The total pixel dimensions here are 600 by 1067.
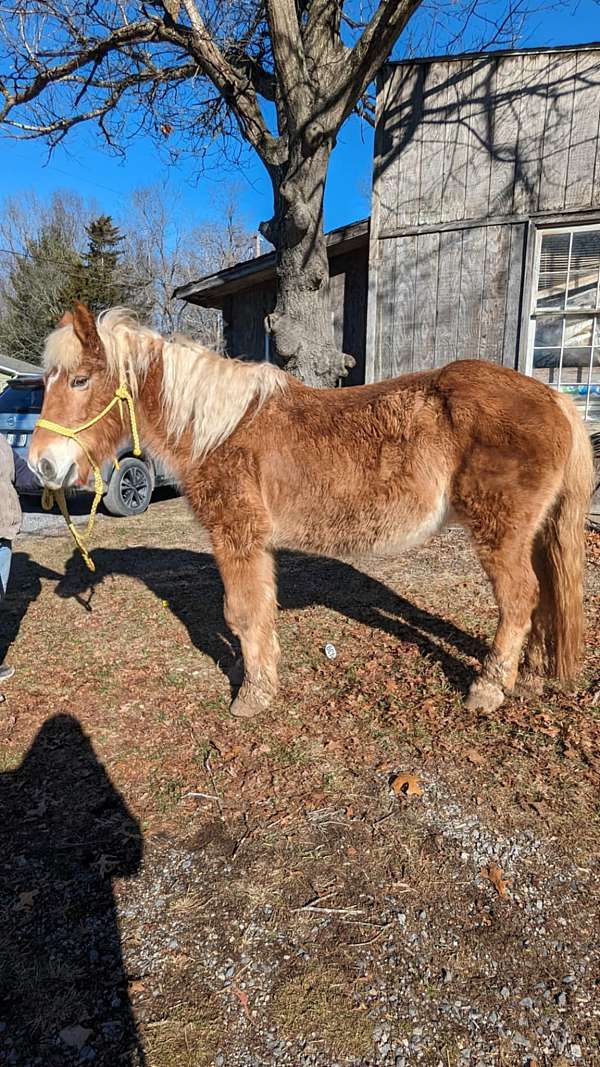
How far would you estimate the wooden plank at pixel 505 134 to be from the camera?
276 inches

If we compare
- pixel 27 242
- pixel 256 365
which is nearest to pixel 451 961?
pixel 256 365

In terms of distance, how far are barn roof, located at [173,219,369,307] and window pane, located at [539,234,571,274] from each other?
105 inches

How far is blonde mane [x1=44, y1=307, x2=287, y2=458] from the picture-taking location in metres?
3.26

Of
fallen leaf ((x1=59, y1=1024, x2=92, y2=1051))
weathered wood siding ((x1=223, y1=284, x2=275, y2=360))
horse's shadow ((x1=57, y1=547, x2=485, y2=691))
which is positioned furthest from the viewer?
weathered wood siding ((x1=223, y1=284, x2=275, y2=360))

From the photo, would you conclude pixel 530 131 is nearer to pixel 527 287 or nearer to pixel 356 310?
pixel 527 287

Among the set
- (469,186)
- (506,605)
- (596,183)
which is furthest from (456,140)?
(506,605)

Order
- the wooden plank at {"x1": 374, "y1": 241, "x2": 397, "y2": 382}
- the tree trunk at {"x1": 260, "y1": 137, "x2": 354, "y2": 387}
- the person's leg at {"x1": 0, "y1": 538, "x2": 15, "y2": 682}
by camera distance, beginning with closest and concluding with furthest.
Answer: the person's leg at {"x1": 0, "y1": 538, "x2": 15, "y2": 682} → the tree trunk at {"x1": 260, "y1": 137, "x2": 354, "y2": 387} → the wooden plank at {"x1": 374, "y1": 241, "x2": 397, "y2": 382}

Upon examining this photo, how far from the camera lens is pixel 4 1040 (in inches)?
63.8

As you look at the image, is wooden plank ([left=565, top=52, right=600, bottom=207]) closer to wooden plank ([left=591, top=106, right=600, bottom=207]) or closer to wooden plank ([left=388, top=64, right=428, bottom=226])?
wooden plank ([left=591, top=106, right=600, bottom=207])

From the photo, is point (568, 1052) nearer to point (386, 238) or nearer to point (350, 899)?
point (350, 899)

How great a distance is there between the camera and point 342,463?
10.2 feet

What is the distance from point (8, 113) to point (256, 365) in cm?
749

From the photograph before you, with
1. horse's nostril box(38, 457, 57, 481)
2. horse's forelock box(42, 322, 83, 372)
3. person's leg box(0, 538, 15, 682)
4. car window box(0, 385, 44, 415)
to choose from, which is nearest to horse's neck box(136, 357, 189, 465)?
horse's forelock box(42, 322, 83, 372)

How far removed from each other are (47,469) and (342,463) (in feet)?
5.93
